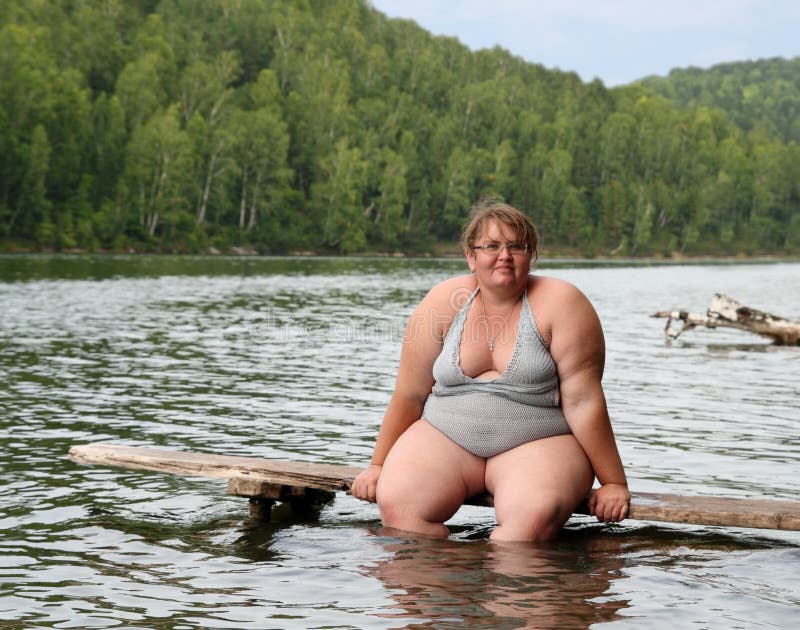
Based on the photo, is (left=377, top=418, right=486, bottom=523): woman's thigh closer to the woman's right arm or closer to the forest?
the woman's right arm

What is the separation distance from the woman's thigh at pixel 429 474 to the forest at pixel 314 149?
2736 inches

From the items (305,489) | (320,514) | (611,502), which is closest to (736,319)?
(320,514)

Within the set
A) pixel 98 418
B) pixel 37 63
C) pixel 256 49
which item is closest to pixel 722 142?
pixel 256 49

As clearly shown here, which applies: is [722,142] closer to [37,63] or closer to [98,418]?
[37,63]

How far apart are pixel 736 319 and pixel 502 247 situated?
1838 cm

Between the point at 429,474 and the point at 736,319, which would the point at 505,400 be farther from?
the point at 736,319

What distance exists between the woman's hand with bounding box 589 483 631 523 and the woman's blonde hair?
1295 mm

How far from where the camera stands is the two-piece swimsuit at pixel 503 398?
6039 millimetres

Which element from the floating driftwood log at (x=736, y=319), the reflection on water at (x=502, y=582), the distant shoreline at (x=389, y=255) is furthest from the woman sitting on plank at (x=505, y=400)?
the distant shoreline at (x=389, y=255)

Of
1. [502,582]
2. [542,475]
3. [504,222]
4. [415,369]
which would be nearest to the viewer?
[502,582]

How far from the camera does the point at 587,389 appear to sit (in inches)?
237

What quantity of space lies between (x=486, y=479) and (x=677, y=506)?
1.07 m

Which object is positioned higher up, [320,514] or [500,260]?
[500,260]

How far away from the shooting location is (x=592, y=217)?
162 metres
